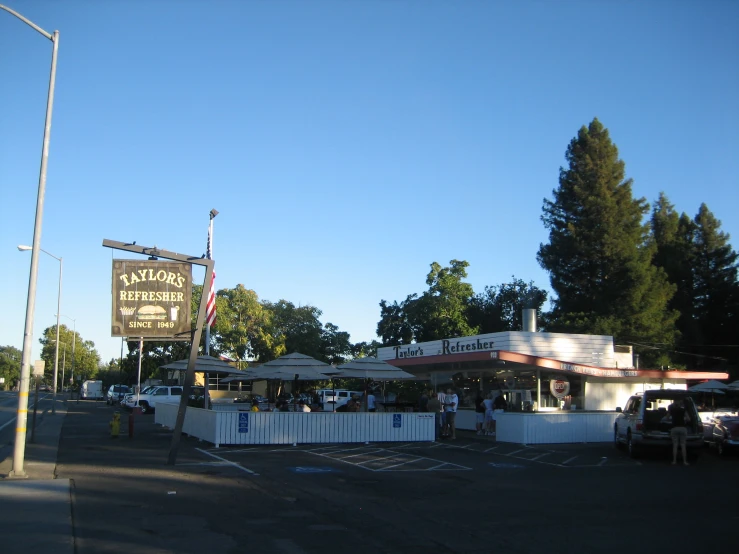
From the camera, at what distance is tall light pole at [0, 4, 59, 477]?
1380 cm

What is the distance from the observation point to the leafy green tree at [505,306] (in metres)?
62.0

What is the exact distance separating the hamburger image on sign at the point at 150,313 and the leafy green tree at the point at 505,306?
146 feet

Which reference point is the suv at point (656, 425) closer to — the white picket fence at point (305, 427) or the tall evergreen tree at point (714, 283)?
A: the white picket fence at point (305, 427)

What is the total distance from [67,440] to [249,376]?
613cm

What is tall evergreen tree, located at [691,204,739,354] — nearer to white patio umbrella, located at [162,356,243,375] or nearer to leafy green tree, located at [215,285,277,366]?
leafy green tree, located at [215,285,277,366]

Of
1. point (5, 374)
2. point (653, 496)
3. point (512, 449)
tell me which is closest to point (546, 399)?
point (512, 449)

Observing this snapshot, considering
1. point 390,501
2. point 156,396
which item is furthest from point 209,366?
point 156,396

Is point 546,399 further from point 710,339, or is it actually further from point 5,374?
point 5,374

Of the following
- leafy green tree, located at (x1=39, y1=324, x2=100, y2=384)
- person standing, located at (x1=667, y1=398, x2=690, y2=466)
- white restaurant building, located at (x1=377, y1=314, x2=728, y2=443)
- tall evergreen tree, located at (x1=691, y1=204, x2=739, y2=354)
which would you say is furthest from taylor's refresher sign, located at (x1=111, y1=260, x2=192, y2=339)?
leafy green tree, located at (x1=39, y1=324, x2=100, y2=384)

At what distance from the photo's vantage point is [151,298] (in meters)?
18.6

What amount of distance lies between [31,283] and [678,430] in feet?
52.4

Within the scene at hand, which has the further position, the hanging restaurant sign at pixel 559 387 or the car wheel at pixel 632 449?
the hanging restaurant sign at pixel 559 387

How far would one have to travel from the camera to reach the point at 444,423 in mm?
24609

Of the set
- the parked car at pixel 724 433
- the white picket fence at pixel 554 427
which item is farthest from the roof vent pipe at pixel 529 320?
the parked car at pixel 724 433
